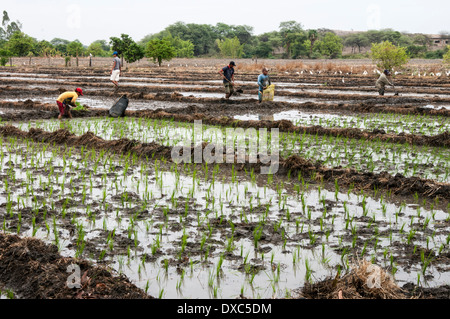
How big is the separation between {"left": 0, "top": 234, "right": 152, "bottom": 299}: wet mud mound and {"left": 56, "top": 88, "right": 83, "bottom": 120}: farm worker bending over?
20.4 feet

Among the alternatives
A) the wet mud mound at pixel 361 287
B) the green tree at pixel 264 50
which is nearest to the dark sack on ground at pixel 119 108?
the wet mud mound at pixel 361 287

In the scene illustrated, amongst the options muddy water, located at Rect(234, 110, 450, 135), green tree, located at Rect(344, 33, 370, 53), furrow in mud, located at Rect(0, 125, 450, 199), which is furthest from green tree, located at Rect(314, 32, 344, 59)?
furrow in mud, located at Rect(0, 125, 450, 199)

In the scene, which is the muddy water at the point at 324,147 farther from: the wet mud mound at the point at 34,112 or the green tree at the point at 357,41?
the green tree at the point at 357,41

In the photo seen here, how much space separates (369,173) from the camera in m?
5.66

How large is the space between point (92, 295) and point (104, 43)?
96.9 m

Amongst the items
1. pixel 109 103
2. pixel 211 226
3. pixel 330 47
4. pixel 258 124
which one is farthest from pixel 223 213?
pixel 330 47

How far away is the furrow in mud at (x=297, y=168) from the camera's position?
5.15 meters

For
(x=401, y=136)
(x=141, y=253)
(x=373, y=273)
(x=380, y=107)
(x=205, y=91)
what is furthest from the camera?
(x=205, y=91)

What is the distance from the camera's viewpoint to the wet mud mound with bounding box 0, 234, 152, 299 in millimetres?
2889

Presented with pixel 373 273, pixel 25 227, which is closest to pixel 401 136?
pixel 373 273

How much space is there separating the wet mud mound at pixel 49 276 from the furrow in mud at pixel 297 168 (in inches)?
128

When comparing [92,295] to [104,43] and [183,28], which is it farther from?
[104,43]

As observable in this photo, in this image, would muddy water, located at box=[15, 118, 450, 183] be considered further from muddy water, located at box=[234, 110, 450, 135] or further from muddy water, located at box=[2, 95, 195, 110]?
muddy water, located at box=[2, 95, 195, 110]

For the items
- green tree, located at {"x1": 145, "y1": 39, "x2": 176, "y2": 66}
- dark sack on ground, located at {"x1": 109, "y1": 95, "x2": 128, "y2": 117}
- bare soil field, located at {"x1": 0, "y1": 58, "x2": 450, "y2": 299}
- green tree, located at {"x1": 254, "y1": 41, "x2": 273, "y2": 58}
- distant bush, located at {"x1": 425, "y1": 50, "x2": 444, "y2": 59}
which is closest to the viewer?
bare soil field, located at {"x1": 0, "y1": 58, "x2": 450, "y2": 299}
